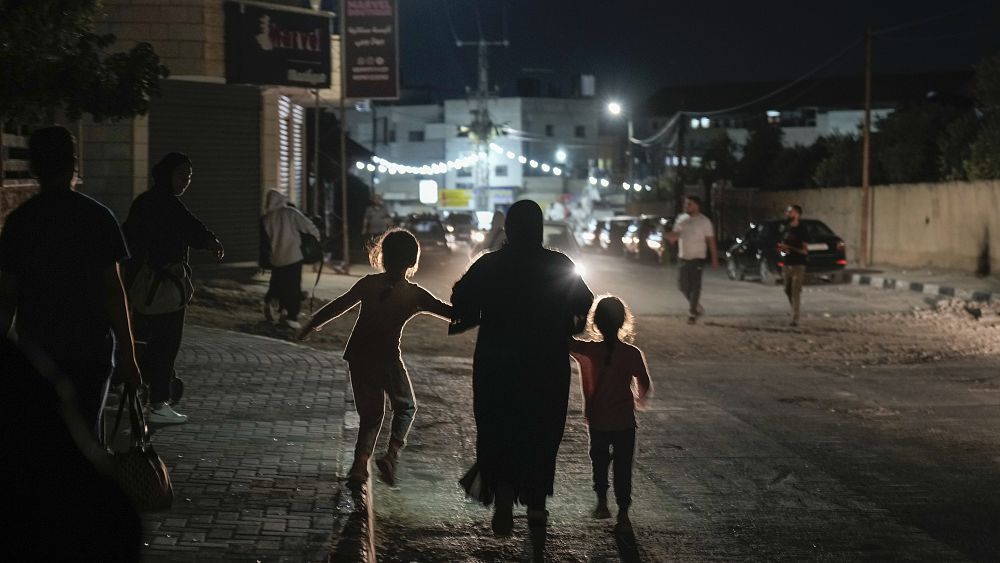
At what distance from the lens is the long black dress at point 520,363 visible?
5.96 meters

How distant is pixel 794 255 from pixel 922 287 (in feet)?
29.8

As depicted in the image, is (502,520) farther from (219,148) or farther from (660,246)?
(660,246)

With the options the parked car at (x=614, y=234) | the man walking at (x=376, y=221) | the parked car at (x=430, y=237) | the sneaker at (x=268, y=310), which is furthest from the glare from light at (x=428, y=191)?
the sneaker at (x=268, y=310)

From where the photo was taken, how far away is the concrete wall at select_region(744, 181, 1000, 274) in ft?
94.2

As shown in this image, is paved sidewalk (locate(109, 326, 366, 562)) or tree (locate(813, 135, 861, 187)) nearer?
paved sidewalk (locate(109, 326, 366, 562))

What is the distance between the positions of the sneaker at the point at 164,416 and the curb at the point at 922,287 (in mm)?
17842

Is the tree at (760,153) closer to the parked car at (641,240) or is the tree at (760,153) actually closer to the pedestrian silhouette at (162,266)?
the parked car at (641,240)

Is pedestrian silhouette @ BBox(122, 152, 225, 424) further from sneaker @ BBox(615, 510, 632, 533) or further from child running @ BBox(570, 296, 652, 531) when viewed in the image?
sneaker @ BBox(615, 510, 632, 533)

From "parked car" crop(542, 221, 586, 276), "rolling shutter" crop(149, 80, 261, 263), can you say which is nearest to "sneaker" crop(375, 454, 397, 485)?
"rolling shutter" crop(149, 80, 261, 263)

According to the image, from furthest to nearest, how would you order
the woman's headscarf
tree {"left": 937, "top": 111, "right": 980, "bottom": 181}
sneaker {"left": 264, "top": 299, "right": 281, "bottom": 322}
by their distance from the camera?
tree {"left": 937, "top": 111, "right": 980, "bottom": 181}, sneaker {"left": 264, "top": 299, "right": 281, "bottom": 322}, the woman's headscarf

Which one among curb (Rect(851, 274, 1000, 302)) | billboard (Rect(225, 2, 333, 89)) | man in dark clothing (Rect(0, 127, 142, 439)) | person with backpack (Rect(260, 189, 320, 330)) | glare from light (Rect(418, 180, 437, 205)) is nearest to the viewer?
man in dark clothing (Rect(0, 127, 142, 439))

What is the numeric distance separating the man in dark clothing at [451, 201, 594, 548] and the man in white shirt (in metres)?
11.1

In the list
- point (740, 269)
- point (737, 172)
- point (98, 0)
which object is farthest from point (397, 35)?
point (737, 172)

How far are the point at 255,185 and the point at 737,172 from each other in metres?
41.3
